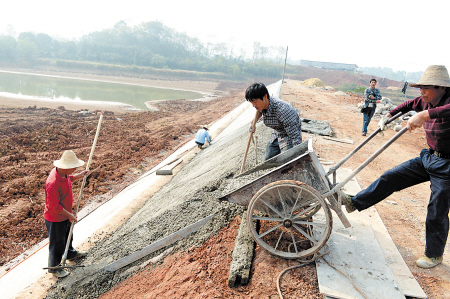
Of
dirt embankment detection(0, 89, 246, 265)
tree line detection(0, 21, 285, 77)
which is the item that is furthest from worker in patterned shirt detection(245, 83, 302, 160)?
tree line detection(0, 21, 285, 77)

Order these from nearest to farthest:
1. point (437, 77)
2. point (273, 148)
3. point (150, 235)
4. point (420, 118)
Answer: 1. point (420, 118)
2. point (437, 77)
3. point (273, 148)
4. point (150, 235)

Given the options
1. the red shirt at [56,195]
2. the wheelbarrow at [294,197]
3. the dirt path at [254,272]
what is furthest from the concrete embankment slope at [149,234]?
the red shirt at [56,195]

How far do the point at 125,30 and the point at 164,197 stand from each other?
11036cm

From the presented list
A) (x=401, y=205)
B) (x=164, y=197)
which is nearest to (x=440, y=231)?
(x=401, y=205)

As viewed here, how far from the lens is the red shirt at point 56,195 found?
354 cm

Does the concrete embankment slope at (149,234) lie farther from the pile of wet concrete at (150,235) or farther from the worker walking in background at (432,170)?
the worker walking in background at (432,170)

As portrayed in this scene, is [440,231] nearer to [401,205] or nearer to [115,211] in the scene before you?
[401,205]

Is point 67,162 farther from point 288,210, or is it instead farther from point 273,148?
point 288,210

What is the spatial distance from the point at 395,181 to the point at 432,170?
1.08 feet

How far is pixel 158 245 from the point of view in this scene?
356cm

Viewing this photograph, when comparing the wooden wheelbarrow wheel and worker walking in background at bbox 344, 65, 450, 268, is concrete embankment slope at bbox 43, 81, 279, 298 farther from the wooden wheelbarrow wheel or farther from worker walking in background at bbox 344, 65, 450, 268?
worker walking in background at bbox 344, 65, 450, 268

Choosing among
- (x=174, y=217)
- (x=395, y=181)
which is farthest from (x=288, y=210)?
(x=174, y=217)

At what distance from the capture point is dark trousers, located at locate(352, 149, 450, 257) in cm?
244

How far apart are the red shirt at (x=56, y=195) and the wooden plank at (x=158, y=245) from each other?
1015 millimetres
